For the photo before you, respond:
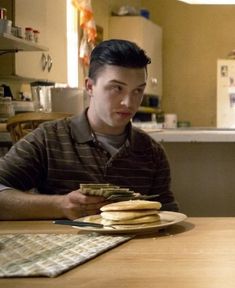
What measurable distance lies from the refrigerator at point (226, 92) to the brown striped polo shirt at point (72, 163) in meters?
4.91

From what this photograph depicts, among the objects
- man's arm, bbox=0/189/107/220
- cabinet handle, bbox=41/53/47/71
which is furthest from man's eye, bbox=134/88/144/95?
cabinet handle, bbox=41/53/47/71

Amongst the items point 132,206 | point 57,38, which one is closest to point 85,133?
point 132,206

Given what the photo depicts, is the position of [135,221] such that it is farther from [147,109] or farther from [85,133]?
[147,109]

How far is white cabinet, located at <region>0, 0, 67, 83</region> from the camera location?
3.66 meters

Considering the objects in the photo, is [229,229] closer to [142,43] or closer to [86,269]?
[86,269]

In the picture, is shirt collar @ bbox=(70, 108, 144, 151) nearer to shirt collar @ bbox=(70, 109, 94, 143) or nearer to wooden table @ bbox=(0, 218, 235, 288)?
shirt collar @ bbox=(70, 109, 94, 143)

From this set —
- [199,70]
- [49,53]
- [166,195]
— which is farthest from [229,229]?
[199,70]

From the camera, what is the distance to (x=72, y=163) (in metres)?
1.65

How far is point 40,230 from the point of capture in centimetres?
124

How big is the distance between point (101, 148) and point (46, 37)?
8.75 feet

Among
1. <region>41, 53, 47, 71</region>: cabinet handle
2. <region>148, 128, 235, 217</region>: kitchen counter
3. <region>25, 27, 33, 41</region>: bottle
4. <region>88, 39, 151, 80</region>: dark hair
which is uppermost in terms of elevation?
<region>25, 27, 33, 41</region>: bottle

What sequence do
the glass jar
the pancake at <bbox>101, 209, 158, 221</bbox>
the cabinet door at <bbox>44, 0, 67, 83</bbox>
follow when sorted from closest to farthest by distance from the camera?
the pancake at <bbox>101, 209, 158, 221</bbox>, the glass jar, the cabinet door at <bbox>44, 0, 67, 83</bbox>

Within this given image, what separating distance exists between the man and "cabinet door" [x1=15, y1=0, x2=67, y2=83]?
6.55 feet

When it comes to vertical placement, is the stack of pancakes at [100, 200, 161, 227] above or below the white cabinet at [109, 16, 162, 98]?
below
